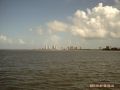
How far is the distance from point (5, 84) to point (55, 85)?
589 cm

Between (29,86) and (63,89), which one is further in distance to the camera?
(29,86)

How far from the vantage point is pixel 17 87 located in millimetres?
22281

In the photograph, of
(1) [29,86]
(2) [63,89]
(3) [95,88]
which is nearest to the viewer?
(3) [95,88]

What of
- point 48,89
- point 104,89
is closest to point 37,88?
point 48,89

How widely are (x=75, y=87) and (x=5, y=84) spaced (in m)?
8.23

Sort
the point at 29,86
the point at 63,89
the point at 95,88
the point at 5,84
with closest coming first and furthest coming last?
the point at 95,88, the point at 63,89, the point at 29,86, the point at 5,84

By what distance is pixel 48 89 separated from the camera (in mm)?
21031

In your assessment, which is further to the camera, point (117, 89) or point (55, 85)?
point (55, 85)

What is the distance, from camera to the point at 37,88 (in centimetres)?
2158

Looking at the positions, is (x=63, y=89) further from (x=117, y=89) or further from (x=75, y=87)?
(x=117, y=89)

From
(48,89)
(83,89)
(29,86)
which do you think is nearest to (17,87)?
(29,86)

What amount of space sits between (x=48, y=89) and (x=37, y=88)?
4.25 ft

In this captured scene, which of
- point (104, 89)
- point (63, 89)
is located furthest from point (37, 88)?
point (104, 89)

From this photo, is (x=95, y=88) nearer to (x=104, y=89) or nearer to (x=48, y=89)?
(x=104, y=89)
